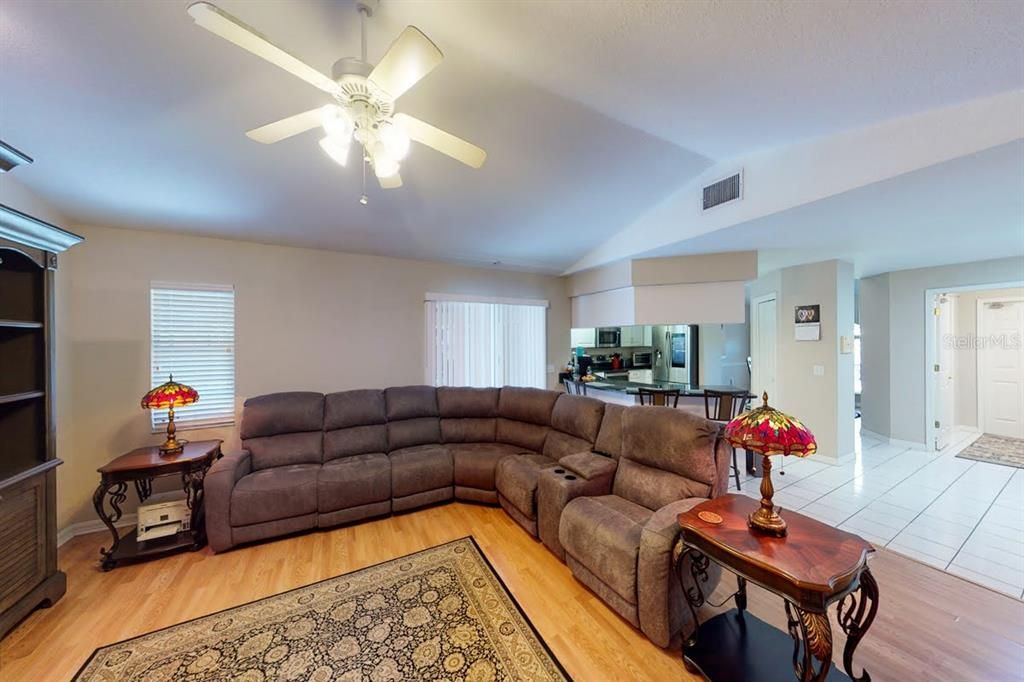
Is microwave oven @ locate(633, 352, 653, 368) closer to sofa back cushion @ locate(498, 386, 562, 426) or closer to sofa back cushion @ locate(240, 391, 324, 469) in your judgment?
sofa back cushion @ locate(498, 386, 562, 426)

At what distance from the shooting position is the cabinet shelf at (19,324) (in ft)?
6.05

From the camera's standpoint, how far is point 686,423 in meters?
2.27

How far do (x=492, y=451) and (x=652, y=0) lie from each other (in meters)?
3.32

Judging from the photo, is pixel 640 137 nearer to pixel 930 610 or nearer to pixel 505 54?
pixel 505 54

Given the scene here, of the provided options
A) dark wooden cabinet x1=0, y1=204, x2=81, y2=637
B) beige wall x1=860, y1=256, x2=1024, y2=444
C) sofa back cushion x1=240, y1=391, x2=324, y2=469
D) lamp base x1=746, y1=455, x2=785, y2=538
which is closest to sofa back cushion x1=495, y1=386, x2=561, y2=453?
sofa back cushion x1=240, y1=391, x2=324, y2=469

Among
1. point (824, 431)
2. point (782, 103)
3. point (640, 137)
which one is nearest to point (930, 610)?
point (824, 431)

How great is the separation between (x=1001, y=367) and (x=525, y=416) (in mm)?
7461

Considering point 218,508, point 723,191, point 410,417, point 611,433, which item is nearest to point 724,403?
point 611,433

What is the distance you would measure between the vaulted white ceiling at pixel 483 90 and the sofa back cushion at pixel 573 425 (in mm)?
1895

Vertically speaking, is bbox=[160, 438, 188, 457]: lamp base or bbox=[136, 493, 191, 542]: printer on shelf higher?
bbox=[160, 438, 188, 457]: lamp base

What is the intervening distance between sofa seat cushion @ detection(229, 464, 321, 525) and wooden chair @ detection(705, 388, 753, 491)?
383 cm

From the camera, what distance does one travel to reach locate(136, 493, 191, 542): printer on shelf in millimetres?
2596

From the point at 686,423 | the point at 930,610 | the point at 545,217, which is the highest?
the point at 545,217

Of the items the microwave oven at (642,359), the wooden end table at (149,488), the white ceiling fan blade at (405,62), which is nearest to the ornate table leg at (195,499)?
the wooden end table at (149,488)
